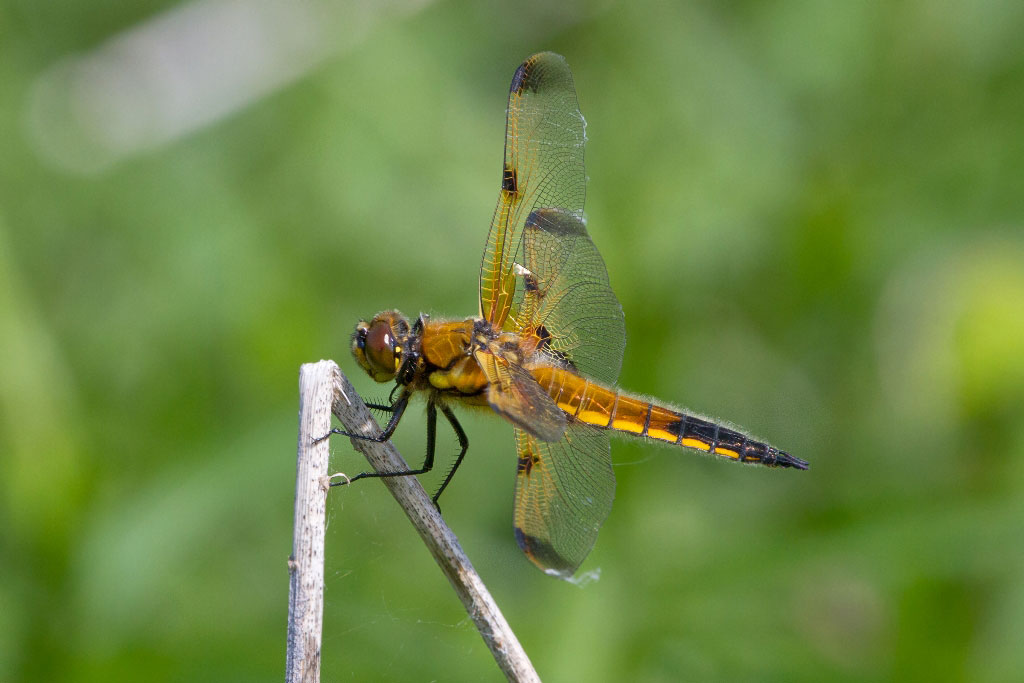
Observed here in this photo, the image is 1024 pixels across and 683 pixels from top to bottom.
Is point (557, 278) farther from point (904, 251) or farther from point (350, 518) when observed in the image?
point (904, 251)

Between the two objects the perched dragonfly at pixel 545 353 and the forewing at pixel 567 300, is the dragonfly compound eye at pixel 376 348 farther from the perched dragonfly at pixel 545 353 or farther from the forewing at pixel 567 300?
the forewing at pixel 567 300

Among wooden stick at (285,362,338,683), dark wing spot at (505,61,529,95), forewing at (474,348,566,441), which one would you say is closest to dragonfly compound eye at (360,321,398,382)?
forewing at (474,348,566,441)

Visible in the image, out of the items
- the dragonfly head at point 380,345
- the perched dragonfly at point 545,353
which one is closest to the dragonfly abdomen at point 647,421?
the perched dragonfly at point 545,353

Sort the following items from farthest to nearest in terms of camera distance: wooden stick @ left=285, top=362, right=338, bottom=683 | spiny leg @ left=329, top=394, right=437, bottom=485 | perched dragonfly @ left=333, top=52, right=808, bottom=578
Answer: perched dragonfly @ left=333, top=52, right=808, bottom=578 < spiny leg @ left=329, top=394, right=437, bottom=485 < wooden stick @ left=285, top=362, right=338, bottom=683

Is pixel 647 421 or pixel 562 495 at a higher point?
pixel 647 421

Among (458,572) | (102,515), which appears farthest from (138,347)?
(458,572)

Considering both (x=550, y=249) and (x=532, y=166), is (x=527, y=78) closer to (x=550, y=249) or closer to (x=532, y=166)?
(x=532, y=166)

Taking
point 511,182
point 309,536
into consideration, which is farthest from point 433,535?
point 511,182

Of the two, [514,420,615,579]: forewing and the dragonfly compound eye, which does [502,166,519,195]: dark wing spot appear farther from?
[514,420,615,579]: forewing
